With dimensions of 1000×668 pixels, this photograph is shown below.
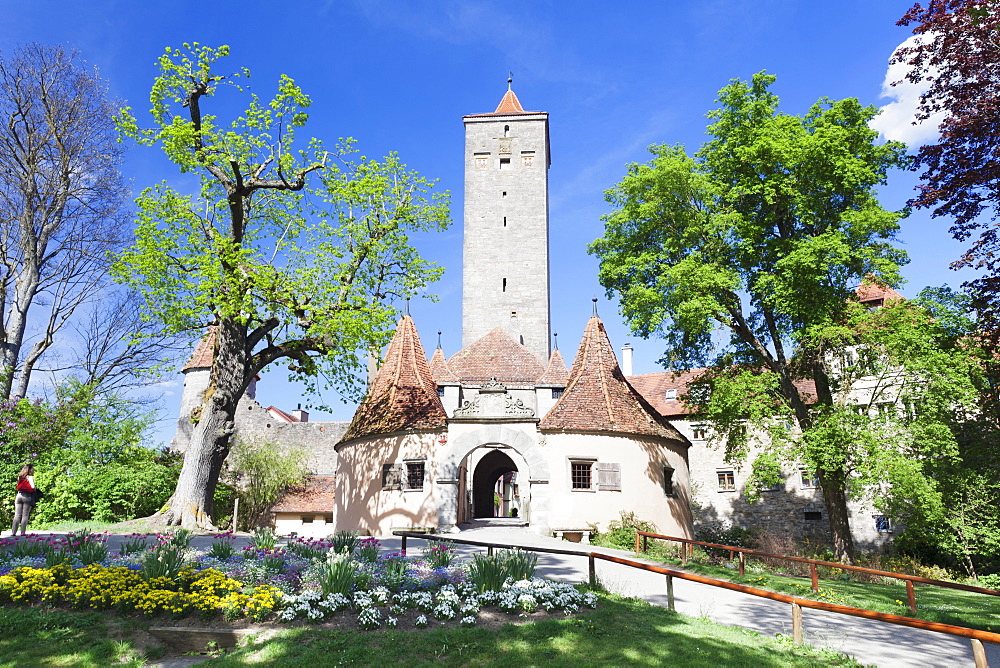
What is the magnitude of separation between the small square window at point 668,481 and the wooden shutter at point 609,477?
220 cm

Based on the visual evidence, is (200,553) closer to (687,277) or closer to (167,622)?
(167,622)

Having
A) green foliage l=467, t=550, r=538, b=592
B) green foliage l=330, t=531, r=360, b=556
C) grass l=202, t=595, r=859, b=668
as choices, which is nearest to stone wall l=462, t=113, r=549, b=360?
green foliage l=330, t=531, r=360, b=556

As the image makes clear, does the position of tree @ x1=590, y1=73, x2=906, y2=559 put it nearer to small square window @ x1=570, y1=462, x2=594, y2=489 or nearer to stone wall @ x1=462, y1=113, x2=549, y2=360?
small square window @ x1=570, y1=462, x2=594, y2=489

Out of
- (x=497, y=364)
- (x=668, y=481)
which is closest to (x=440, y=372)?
(x=497, y=364)

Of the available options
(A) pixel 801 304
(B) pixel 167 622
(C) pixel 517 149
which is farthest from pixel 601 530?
(C) pixel 517 149

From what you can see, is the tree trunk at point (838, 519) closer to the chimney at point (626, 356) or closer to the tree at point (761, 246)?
the tree at point (761, 246)

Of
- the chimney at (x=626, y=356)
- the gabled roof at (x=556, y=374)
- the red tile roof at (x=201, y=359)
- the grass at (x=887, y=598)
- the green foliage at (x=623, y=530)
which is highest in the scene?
the chimney at (x=626, y=356)

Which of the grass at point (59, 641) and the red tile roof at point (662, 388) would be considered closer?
the grass at point (59, 641)

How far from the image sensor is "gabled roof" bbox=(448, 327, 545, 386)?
25.3 metres

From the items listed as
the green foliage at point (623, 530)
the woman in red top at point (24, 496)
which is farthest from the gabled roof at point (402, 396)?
the woman in red top at point (24, 496)

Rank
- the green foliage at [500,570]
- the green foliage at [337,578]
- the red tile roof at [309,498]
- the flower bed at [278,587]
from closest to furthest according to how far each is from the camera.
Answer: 1. the flower bed at [278,587]
2. the green foliage at [337,578]
3. the green foliage at [500,570]
4. the red tile roof at [309,498]

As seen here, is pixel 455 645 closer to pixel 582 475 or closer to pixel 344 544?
pixel 344 544

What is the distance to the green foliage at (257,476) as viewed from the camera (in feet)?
101

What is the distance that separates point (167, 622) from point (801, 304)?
51.6 feet
